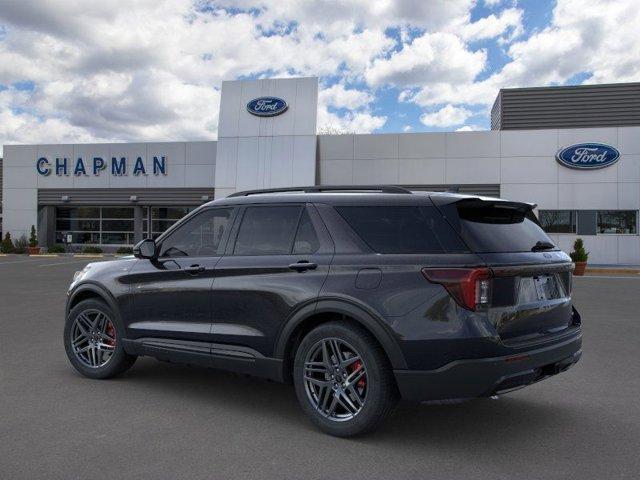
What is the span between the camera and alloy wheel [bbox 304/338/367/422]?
169 inches

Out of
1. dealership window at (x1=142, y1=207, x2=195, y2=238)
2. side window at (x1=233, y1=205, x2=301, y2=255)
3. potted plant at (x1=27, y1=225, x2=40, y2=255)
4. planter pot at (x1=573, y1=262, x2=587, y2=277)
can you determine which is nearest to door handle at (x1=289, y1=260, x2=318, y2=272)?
side window at (x1=233, y1=205, x2=301, y2=255)

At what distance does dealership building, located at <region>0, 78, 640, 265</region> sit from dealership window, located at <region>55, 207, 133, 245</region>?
0.06 meters

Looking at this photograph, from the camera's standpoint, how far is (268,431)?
452 centimetres

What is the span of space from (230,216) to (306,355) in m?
1.48

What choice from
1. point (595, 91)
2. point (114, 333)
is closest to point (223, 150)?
point (595, 91)

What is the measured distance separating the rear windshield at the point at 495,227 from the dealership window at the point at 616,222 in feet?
78.5

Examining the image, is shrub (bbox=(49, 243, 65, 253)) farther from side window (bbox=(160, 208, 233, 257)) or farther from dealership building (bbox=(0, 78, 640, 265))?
side window (bbox=(160, 208, 233, 257))

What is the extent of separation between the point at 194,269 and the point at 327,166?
77.7 ft

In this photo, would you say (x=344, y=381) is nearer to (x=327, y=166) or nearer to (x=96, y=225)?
(x=327, y=166)

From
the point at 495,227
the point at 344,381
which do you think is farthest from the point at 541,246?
the point at 344,381

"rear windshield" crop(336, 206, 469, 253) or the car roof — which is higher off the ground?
the car roof

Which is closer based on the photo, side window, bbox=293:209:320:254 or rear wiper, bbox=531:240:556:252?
rear wiper, bbox=531:240:556:252

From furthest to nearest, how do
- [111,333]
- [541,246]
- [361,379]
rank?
[111,333] → [541,246] → [361,379]

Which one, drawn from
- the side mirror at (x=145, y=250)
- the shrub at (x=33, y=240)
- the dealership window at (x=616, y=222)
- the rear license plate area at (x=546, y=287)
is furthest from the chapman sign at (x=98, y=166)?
the rear license plate area at (x=546, y=287)
